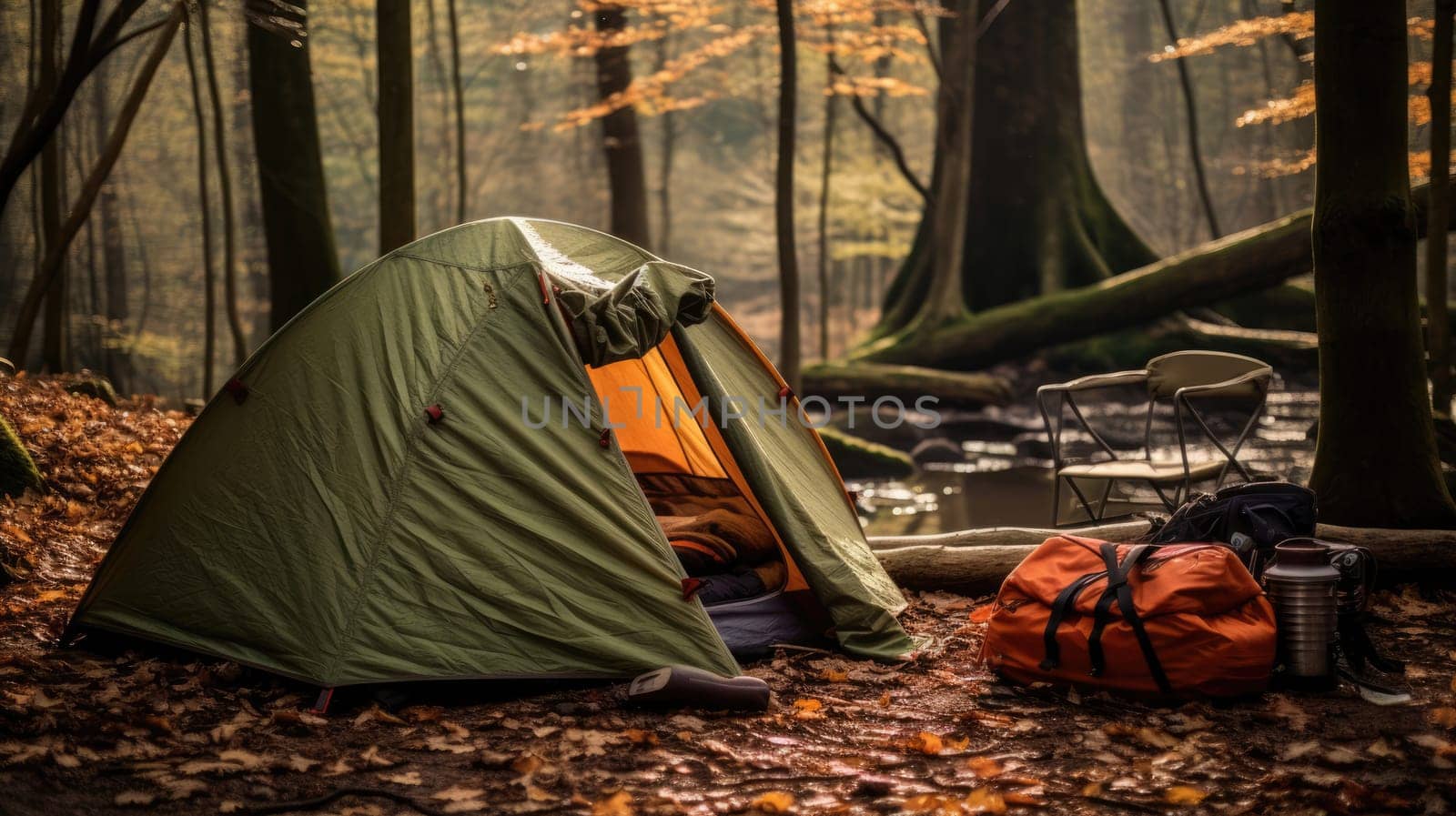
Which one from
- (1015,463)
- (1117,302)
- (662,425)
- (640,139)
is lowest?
(1015,463)

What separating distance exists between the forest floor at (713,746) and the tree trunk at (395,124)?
11.2 ft

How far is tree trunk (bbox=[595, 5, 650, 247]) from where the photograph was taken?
14.0 metres

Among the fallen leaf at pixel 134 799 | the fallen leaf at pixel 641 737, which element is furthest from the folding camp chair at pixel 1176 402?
the fallen leaf at pixel 134 799

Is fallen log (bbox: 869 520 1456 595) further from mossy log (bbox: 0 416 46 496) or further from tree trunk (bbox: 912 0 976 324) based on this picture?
tree trunk (bbox: 912 0 976 324)

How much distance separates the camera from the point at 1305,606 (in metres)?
3.81

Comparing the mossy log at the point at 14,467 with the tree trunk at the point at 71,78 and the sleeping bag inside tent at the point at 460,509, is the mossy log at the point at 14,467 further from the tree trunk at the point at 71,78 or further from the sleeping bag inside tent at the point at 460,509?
the sleeping bag inside tent at the point at 460,509

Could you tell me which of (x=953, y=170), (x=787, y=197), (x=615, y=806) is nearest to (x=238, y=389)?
(x=615, y=806)

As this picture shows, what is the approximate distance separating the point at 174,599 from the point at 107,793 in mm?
1270

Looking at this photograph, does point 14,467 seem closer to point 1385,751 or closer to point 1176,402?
point 1176,402

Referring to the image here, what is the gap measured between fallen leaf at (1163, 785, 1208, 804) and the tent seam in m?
2.50

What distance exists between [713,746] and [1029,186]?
457 inches

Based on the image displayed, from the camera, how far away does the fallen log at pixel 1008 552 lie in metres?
5.00

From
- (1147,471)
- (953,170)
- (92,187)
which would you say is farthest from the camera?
(953,170)

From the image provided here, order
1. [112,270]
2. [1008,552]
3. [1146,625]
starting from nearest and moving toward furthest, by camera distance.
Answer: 1. [1146,625]
2. [1008,552]
3. [112,270]
